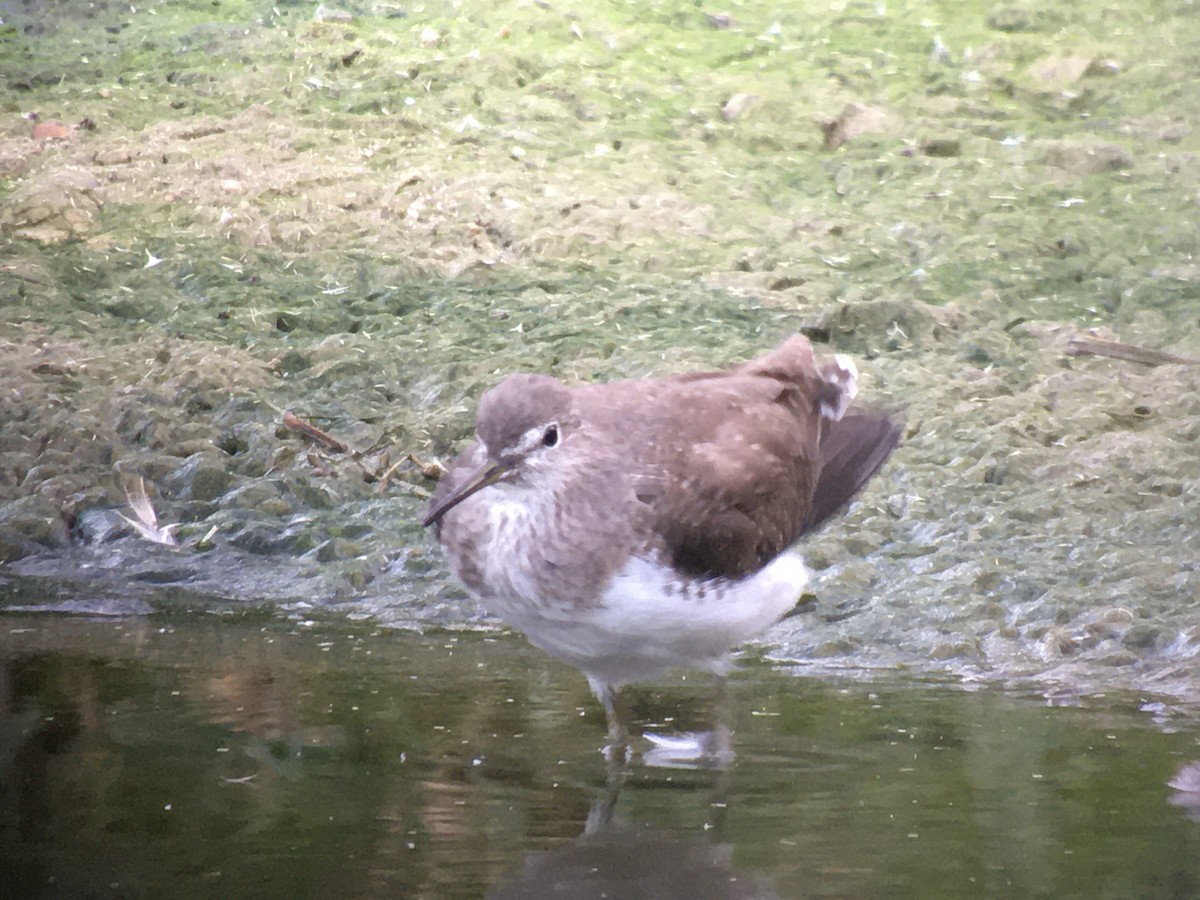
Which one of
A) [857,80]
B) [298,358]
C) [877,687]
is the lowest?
[877,687]

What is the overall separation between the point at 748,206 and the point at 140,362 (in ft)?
10.5

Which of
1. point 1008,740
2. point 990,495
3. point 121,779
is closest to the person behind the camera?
point 121,779

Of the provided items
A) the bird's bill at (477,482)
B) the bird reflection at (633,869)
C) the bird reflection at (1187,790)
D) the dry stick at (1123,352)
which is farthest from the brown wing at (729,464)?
the dry stick at (1123,352)

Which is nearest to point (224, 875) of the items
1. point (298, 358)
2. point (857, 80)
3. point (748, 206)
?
point (298, 358)

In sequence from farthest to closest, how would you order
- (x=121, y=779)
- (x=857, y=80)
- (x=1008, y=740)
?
(x=857, y=80) < (x=1008, y=740) < (x=121, y=779)

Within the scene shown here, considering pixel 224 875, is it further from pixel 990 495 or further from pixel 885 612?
pixel 990 495

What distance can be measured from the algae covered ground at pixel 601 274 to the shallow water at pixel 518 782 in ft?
1.85

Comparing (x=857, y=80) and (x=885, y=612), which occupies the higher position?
(x=857, y=80)

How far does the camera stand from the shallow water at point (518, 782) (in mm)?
3648

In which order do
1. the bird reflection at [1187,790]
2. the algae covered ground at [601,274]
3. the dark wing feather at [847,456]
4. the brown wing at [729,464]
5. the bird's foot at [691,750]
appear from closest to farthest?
1. the bird reflection at [1187,790]
2. the bird's foot at [691,750]
3. the brown wing at [729,464]
4. the dark wing feather at [847,456]
5. the algae covered ground at [601,274]

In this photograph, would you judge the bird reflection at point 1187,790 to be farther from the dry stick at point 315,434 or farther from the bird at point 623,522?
the dry stick at point 315,434

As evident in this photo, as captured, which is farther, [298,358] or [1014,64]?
[1014,64]

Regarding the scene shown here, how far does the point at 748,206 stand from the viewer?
9125mm

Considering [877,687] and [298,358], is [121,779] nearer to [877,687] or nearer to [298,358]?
[877,687]
